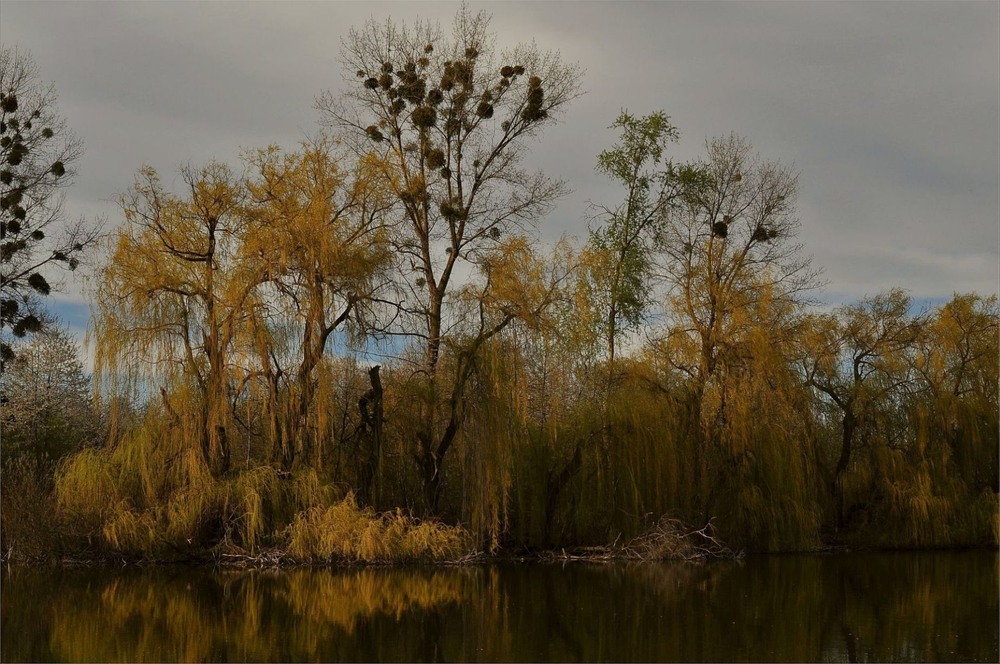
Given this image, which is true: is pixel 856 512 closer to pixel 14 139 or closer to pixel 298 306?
pixel 298 306

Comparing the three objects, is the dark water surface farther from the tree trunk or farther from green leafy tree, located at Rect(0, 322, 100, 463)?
green leafy tree, located at Rect(0, 322, 100, 463)

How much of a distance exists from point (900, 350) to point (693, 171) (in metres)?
6.82

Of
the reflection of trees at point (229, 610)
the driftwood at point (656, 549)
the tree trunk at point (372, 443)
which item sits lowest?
the reflection of trees at point (229, 610)

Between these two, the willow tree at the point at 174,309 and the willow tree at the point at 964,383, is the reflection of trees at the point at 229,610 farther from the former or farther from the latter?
the willow tree at the point at 964,383

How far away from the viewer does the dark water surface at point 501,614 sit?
11.0 metres

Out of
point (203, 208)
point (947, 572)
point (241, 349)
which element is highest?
point (203, 208)

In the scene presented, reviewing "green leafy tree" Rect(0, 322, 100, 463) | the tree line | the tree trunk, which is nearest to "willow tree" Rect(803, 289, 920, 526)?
the tree line

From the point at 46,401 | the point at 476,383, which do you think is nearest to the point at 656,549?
the point at 476,383

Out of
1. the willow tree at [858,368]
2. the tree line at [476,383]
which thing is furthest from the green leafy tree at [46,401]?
the willow tree at [858,368]

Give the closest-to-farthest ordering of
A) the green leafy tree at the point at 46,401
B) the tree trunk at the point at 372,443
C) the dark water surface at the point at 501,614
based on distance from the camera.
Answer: the dark water surface at the point at 501,614 → the tree trunk at the point at 372,443 → the green leafy tree at the point at 46,401

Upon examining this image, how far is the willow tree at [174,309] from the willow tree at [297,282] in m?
0.61

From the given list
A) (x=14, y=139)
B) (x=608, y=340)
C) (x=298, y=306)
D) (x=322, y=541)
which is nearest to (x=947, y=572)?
(x=608, y=340)

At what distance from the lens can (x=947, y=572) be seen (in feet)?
63.6

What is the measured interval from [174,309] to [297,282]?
2320 millimetres
